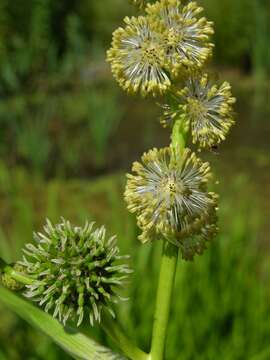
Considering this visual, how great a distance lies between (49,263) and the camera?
105 centimetres

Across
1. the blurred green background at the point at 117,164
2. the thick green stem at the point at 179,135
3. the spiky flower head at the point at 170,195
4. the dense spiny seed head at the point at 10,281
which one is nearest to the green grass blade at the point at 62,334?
the dense spiny seed head at the point at 10,281

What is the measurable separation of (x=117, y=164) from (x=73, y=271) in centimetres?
508

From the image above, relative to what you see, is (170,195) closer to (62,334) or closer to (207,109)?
(207,109)

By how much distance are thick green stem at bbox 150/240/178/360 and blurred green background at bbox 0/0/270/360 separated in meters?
1.05

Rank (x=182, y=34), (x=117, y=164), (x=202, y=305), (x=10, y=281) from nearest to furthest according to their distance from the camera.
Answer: (x=182, y=34) → (x=10, y=281) → (x=202, y=305) → (x=117, y=164)

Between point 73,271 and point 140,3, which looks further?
point 73,271

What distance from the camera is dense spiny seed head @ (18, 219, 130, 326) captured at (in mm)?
1023

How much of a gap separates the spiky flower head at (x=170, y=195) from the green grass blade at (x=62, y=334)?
20 centimetres

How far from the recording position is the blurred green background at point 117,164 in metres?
2.55

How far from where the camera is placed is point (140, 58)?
91cm

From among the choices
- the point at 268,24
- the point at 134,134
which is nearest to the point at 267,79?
the point at 268,24

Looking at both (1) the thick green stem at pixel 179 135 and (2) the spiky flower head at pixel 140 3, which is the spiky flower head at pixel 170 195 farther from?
(2) the spiky flower head at pixel 140 3

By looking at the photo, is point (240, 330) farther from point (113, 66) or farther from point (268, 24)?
point (268, 24)

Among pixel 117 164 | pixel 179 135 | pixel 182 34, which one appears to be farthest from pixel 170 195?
pixel 117 164
